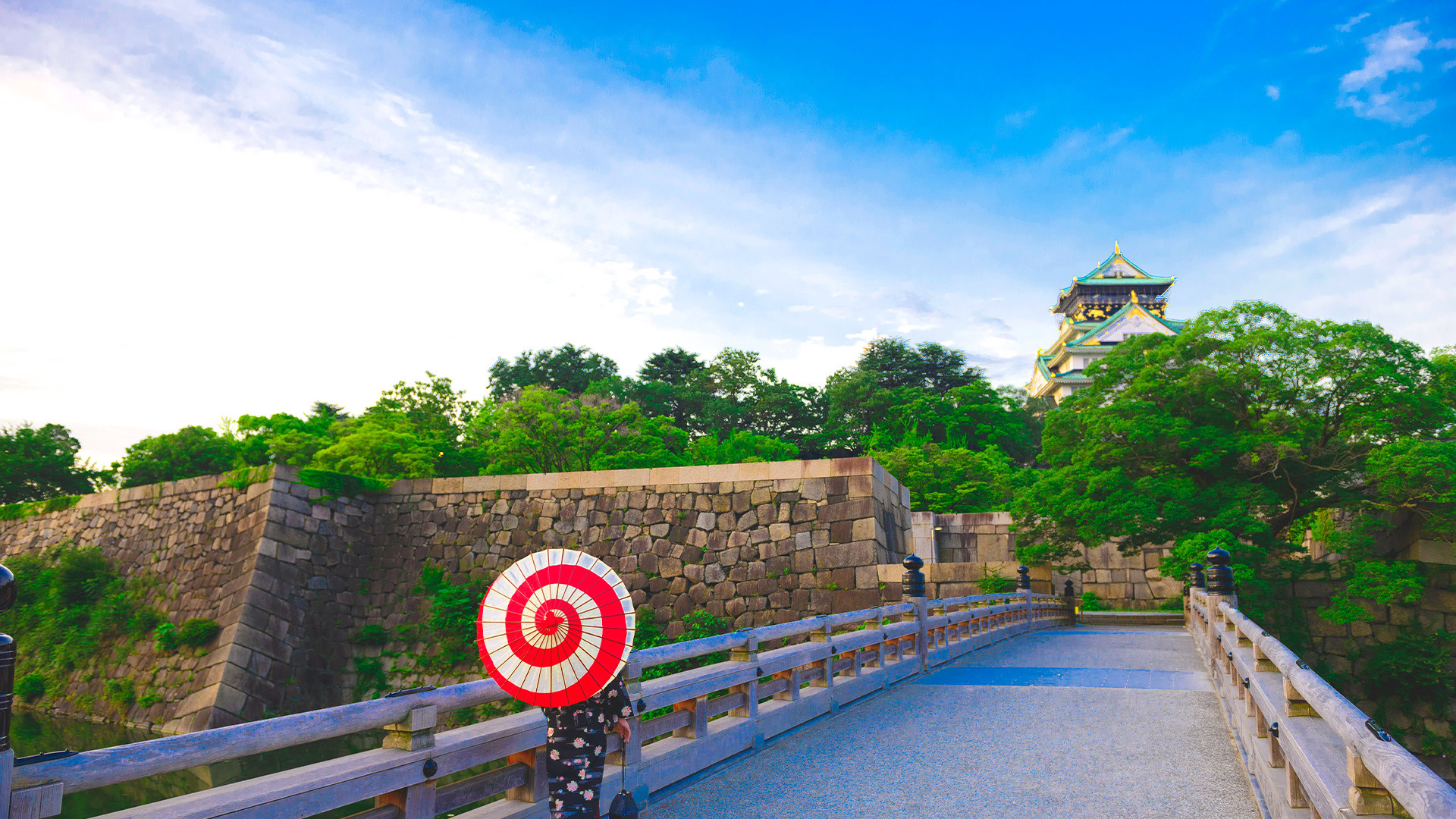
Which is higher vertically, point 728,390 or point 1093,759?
point 728,390

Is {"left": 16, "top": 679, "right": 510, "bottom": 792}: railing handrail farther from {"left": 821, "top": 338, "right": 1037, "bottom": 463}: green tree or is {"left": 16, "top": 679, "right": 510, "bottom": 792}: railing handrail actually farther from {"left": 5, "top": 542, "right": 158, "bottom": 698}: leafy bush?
{"left": 821, "top": 338, "right": 1037, "bottom": 463}: green tree

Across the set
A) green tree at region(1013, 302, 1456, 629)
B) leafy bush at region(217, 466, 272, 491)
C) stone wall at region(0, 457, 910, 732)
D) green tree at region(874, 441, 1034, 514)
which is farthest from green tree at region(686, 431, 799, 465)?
leafy bush at region(217, 466, 272, 491)

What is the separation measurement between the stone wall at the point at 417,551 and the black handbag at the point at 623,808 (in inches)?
417

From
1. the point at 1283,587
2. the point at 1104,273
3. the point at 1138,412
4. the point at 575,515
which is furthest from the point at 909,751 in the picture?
the point at 1104,273


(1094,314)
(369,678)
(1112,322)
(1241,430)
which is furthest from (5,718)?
(1094,314)

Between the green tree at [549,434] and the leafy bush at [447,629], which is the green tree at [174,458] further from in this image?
the leafy bush at [447,629]

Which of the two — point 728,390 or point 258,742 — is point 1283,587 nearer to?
point 258,742

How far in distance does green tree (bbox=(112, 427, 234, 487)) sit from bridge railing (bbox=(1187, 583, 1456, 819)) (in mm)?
33619

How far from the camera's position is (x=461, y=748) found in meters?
3.55

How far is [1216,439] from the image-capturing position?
16.0 m

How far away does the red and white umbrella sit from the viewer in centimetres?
316

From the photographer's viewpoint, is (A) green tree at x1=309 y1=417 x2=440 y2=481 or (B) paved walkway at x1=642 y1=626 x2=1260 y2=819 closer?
(B) paved walkway at x1=642 y1=626 x2=1260 y2=819

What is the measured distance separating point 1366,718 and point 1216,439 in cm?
1543

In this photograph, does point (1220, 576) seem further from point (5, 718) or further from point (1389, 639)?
point (5, 718)
